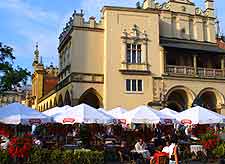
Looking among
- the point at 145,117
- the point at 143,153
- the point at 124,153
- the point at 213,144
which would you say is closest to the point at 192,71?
the point at 145,117

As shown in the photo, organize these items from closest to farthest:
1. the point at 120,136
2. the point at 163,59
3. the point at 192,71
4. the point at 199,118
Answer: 1. the point at 199,118
2. the point at 120,136
3. the point at 163,59
4. the point at 192,71

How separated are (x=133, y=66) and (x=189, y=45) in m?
7.27

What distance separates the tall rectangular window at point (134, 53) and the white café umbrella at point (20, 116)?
61.5 feet

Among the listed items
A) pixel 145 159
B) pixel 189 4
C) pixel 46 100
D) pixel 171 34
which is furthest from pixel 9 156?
pixel 46 100

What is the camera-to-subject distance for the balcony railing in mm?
38562

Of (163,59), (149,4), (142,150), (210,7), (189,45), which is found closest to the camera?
(142,150)

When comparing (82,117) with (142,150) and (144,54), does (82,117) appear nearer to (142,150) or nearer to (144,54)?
(142,150)

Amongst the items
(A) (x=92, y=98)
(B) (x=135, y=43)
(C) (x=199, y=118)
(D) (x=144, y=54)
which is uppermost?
(B) (x=135, y=43)

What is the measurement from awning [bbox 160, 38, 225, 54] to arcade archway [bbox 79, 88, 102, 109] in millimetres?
8274

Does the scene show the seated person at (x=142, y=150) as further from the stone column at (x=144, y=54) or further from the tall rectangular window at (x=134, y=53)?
the stone column at (x=144, y=54)

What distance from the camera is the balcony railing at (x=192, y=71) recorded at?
3856 centimetres

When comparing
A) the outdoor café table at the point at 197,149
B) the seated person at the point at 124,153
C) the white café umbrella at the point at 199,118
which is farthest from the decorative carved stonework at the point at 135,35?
the outdoor café table at the point at 197,149

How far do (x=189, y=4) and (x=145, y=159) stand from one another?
29437mm

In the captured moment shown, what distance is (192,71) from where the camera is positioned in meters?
39.2
